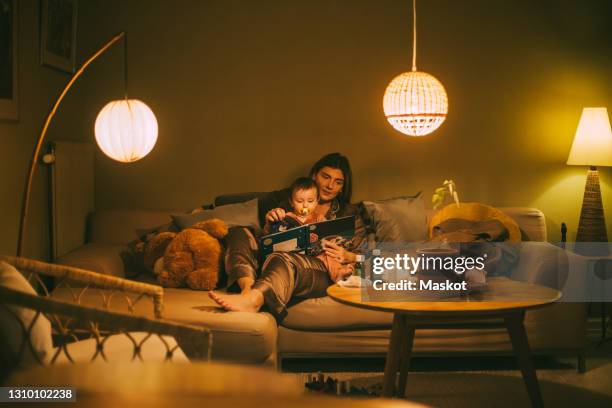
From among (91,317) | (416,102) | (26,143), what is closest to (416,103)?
(416,102)

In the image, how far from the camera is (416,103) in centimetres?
362

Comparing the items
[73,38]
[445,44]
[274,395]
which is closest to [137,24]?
[73,38]

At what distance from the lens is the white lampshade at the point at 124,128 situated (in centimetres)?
349

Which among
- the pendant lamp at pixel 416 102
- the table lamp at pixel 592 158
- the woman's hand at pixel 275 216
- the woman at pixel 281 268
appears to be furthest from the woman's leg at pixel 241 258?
the table lamp at pixel 592 158

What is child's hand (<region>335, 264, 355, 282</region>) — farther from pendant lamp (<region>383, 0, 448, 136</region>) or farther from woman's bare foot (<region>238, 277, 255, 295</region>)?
pendant lamp (<region>383, 0, 448, 136</region>)

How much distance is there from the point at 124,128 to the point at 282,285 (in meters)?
1.11

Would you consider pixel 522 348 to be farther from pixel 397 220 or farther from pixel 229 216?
pixel 229 216

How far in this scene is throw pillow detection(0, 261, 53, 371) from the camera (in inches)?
67.7

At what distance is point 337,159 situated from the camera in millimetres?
3955

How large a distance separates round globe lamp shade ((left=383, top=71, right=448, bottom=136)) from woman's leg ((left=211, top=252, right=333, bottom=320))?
33.8 inches

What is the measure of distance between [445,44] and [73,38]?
7.10 feet

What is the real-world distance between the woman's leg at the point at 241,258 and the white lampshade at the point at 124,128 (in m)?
0.63

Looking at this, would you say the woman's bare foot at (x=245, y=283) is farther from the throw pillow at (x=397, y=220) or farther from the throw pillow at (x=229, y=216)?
the throw pillow at (x=397, y=220)

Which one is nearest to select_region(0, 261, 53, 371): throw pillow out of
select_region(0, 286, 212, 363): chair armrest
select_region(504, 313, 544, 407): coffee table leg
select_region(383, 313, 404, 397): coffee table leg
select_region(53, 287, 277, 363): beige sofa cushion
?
select_region(0, 286, 212, 363): chair armrest
